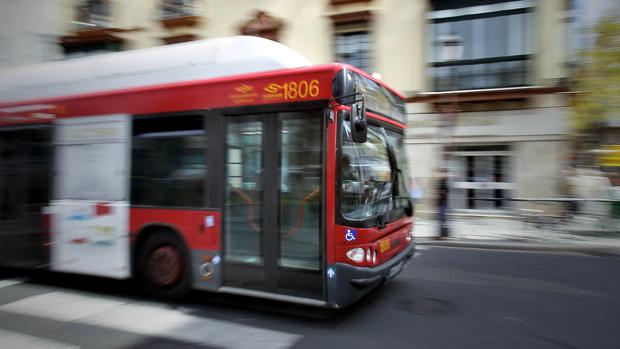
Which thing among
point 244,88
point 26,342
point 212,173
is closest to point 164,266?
point 212,173

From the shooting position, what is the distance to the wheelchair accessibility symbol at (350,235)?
4668 mm

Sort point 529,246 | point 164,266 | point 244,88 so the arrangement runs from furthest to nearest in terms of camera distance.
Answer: point 529,246, point 164,266, point 244,88

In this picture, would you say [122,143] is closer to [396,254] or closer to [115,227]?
[115,227]

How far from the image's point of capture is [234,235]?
17.3 feet

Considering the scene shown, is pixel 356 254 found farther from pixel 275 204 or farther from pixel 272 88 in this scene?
pixel 272 88

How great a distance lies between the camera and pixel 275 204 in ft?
16.6

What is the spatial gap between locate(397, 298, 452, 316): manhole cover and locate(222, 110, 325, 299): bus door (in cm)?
138

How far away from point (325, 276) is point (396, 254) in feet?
4.23

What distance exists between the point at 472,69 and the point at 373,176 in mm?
10243

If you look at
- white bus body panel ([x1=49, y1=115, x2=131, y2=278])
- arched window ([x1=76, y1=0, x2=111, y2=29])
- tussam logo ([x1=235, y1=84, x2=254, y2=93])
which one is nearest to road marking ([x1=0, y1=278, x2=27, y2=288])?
white bus body panel ([x1=49, y1=115, x2=131, y2=278])

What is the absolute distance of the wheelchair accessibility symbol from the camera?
467 cm

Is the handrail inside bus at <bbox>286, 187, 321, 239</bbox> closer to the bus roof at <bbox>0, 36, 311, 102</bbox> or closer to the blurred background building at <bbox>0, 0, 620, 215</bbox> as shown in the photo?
the bus roof at <bbox>0, 36, 311, 102</bbox>

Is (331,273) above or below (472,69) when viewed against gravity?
below

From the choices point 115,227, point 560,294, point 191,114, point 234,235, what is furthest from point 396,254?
point 115,227
